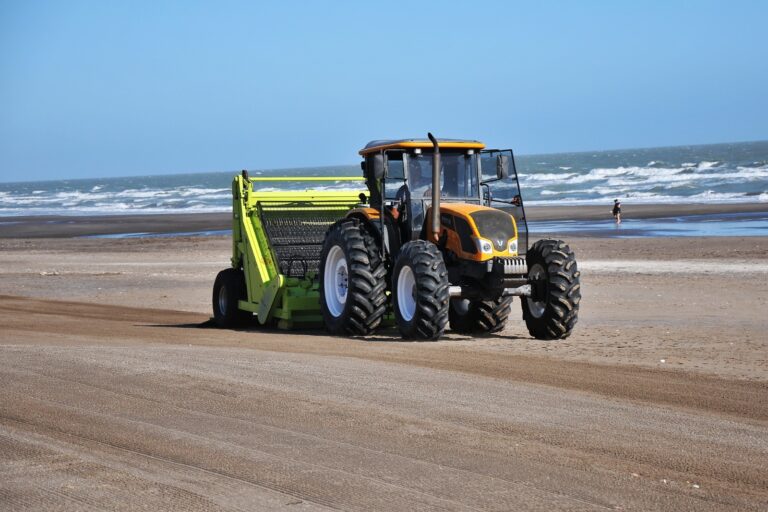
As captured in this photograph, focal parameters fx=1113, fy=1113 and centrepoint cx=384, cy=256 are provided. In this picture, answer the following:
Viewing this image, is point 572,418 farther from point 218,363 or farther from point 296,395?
point 218,363

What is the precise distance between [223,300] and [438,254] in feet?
13.5

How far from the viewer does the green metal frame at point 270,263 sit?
1355 centimetres

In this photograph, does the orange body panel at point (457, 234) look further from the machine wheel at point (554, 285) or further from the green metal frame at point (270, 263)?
the green metal frame at point (270, 263)

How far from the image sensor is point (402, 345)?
11.5 metres

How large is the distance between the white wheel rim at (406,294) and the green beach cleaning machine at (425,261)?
0.04ft

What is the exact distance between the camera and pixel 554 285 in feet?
38.5

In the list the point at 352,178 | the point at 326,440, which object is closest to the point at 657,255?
the point at 352,178

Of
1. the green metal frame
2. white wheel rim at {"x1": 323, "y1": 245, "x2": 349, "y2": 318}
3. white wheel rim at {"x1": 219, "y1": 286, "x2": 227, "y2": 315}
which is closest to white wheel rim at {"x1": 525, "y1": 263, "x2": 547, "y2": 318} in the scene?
white wheel rim at {"x1": 323, "y1": 245, "x2": 349, "y2": 318}

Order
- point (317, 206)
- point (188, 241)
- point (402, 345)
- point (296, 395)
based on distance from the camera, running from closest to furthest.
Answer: point (296, 395) → point (402, 345) → point (317, 206) → point (188, 241)

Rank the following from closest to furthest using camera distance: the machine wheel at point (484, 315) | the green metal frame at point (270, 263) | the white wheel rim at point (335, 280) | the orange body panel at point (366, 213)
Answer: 1. the orange body panel at point (366, 213)
2. the white wheel rim at point (335, 280)
3. the machine wheel at point (484, 315)
4. the green metal frame at point (270, 263)

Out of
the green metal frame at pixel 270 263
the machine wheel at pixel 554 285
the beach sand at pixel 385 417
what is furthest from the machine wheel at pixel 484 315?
the green metal frame at pixel 270 263

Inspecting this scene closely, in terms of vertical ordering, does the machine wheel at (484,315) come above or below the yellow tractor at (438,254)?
below

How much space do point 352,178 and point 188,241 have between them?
22.6 m

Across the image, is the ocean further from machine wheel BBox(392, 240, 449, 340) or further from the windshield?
machine wheel BBox(392, 240, 449, 340)
